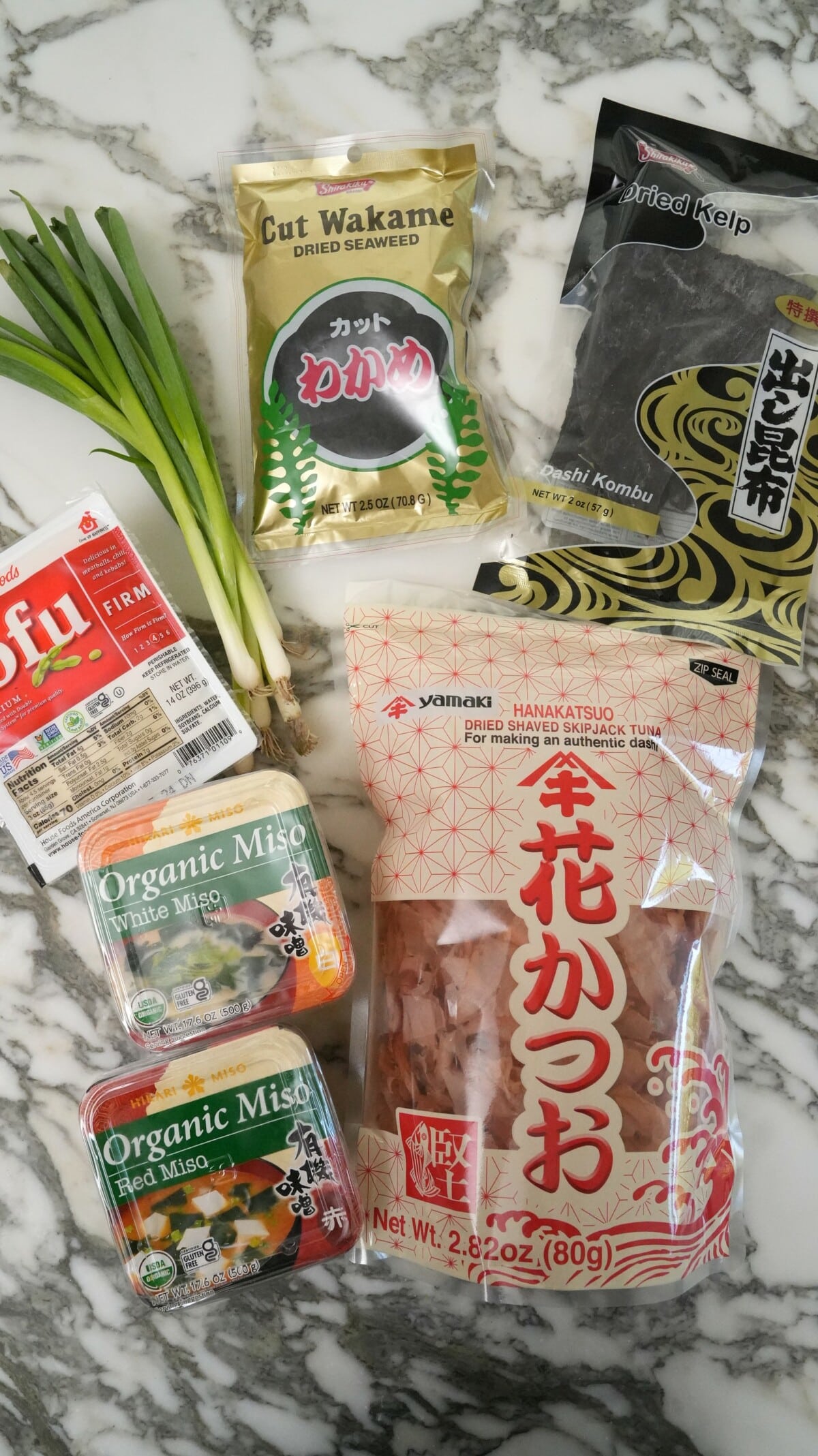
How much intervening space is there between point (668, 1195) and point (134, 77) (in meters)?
1.19

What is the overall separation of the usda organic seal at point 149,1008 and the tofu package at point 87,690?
0.49 ft

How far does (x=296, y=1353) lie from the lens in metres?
0.91

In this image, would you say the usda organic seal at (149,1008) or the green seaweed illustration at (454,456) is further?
the green seaweed illustration at (454,456)

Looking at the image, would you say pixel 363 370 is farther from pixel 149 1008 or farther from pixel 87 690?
pixel 149 1008

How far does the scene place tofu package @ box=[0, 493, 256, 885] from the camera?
83 cm

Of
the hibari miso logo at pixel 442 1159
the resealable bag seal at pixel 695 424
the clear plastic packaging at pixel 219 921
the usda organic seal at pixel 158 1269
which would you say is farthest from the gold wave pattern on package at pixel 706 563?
the usda organic seal at pixel 158 1269

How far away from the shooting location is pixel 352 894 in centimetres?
94

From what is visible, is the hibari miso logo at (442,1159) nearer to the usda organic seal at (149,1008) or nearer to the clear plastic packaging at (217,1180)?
the clear plastic packaging at (217,1180)

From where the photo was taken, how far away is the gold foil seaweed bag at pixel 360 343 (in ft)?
3.06

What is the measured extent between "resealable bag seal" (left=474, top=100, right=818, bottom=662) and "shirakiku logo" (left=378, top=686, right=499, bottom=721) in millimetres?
157

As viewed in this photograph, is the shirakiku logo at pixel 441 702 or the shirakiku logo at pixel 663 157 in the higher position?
the shirakiku logo at pixel 663 157

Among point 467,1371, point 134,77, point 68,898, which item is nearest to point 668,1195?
point 467,1371

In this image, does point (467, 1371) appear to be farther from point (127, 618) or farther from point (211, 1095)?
point (127, 618)

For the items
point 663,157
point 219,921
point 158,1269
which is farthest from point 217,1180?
point 663,157
